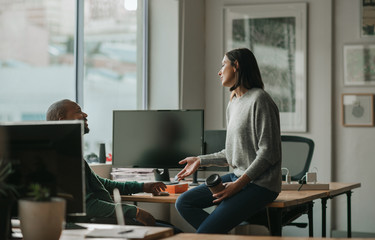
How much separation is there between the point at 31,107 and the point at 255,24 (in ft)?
8.38

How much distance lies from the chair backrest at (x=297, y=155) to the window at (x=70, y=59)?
140 centimetres

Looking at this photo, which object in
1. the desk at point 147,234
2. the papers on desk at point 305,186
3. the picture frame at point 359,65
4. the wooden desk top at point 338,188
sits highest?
the picture frame at point 359,65

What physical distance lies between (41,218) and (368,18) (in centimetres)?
439

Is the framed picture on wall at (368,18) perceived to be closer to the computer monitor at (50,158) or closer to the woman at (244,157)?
the woman at (244,157)

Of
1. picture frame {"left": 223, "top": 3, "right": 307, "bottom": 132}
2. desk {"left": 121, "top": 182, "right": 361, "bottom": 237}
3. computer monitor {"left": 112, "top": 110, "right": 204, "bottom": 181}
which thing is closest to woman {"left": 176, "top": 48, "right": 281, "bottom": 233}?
desk {"left": 121, "top": 182, "right": 361, "bottom": 237}

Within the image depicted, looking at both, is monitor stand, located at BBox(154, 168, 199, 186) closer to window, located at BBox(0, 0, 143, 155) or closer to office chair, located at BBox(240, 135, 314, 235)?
window, located at BBox(0, 0, 143, 155)

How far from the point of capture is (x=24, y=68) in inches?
149

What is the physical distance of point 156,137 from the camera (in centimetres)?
377

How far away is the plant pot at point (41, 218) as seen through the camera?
5.79 feet

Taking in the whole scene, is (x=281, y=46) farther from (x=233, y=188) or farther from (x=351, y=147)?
(x=233, y=188)

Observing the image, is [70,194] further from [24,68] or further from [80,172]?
[24,68]

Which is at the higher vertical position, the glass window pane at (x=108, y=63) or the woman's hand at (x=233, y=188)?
the glass window pane at (x=108, y=63)

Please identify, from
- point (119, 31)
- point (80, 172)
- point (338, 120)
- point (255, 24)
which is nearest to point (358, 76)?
point (338, 120)

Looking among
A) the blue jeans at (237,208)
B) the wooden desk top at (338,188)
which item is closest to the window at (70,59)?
the blue jeans at (237,208)
